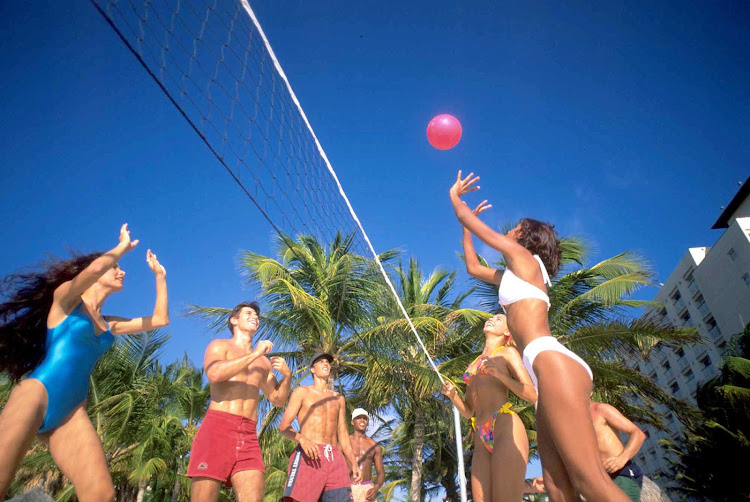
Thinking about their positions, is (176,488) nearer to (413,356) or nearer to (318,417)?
(413,356)

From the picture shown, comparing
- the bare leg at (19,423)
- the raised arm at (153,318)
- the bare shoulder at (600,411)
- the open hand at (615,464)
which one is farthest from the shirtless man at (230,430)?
the bare shoulder at (600,411)

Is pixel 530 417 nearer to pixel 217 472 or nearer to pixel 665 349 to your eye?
pixel 217 472

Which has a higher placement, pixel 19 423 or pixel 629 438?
pixel 629 438

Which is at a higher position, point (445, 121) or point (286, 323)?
point (286, 323)

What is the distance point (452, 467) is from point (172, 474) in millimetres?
10805

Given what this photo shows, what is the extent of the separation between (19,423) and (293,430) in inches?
108

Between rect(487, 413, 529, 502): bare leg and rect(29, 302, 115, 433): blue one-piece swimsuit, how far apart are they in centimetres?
283

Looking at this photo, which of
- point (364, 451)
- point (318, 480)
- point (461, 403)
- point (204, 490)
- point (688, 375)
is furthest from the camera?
point (688, 375)

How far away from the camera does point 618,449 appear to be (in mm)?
4078

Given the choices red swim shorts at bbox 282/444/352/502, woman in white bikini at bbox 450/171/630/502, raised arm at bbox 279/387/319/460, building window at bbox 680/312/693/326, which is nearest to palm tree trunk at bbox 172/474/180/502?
raised arm at bbox 279/387/319/460

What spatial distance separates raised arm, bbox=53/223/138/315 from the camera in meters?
2.72

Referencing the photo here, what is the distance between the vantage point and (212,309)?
12.7 metres

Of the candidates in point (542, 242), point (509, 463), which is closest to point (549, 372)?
point (542, 242)

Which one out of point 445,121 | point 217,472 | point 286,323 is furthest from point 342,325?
point 217,472
